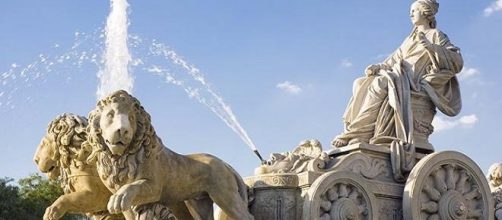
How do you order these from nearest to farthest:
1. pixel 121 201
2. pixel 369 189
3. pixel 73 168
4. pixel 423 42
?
1. pixel 121 201
2. pixel 73 168
3. pixel 369 189
4. pixel 423 42

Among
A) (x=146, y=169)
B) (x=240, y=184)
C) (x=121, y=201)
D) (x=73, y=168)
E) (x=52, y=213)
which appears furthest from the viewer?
(x=73, y=168)

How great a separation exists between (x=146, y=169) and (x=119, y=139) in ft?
1.52

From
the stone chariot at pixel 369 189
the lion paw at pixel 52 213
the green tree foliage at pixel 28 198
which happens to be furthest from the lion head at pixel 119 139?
the green tree foliage at pixel 28 198

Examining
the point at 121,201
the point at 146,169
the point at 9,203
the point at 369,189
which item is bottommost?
the point at 121,201

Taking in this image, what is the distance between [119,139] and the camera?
7379 mm

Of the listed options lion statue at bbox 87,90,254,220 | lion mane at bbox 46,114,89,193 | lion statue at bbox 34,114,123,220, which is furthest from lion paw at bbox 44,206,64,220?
lion statue at bbox 87,90,254,220

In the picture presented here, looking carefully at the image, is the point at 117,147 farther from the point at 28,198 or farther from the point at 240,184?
the point at 28,198

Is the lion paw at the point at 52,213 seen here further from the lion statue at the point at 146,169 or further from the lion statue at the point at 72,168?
the lion statue at the point at 146,169

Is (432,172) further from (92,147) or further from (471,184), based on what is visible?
(92,147)

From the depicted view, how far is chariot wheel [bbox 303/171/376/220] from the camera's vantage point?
8.52 metres

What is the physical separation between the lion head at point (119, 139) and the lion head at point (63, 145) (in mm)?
882

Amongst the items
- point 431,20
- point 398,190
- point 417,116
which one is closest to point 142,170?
point 398,190

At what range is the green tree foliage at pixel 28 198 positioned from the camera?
28.0m

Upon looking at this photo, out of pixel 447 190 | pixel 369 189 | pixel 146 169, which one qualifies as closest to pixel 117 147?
pixel 146 169
